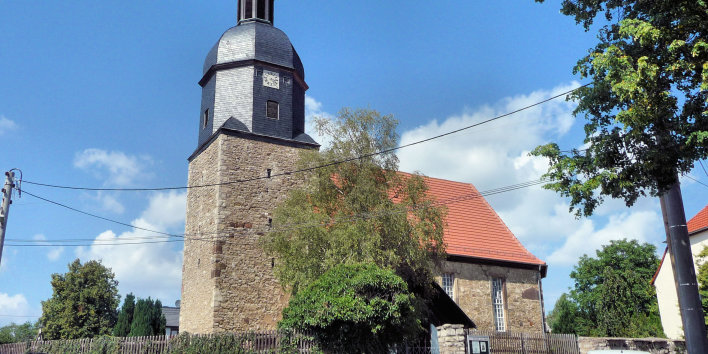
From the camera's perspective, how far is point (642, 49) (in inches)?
324

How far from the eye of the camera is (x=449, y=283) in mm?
20406

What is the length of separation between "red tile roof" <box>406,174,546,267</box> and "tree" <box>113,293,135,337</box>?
17.8 meters

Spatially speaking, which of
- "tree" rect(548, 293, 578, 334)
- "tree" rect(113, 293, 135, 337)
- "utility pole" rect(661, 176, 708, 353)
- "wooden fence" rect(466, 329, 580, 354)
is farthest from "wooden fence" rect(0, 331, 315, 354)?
"tree" rect(548, 293, 578, 334)

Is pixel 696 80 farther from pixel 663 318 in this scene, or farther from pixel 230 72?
pixel 663 318

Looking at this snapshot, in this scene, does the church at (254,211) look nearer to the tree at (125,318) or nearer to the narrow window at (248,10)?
the narrow window at (248,10)

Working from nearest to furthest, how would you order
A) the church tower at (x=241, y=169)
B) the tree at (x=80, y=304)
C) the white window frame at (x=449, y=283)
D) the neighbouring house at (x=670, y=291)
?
1. the church tower at (x=241, y=169)
2. the white window frame at (x=449, y=283)
3. the neighbouring house at (x=670, y=291)
4. the tree at (x=80, y=304)

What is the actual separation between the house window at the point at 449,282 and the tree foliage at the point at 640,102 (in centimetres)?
1174

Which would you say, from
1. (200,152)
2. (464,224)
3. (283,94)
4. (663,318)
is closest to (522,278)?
(464,224)

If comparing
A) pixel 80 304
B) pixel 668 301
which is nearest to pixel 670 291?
pixel 668 301

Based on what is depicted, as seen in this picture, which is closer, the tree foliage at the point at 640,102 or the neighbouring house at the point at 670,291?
the tree foliage at the point at 640,102

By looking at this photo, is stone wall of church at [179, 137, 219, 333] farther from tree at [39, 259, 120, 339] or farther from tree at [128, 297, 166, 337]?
tree at [39, 259, 120, 339]

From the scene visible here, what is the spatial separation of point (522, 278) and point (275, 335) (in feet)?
38.0

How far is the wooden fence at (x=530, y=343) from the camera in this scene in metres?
15.9

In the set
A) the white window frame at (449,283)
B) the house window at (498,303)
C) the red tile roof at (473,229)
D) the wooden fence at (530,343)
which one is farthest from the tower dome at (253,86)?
the wooden fence at (530,343)
